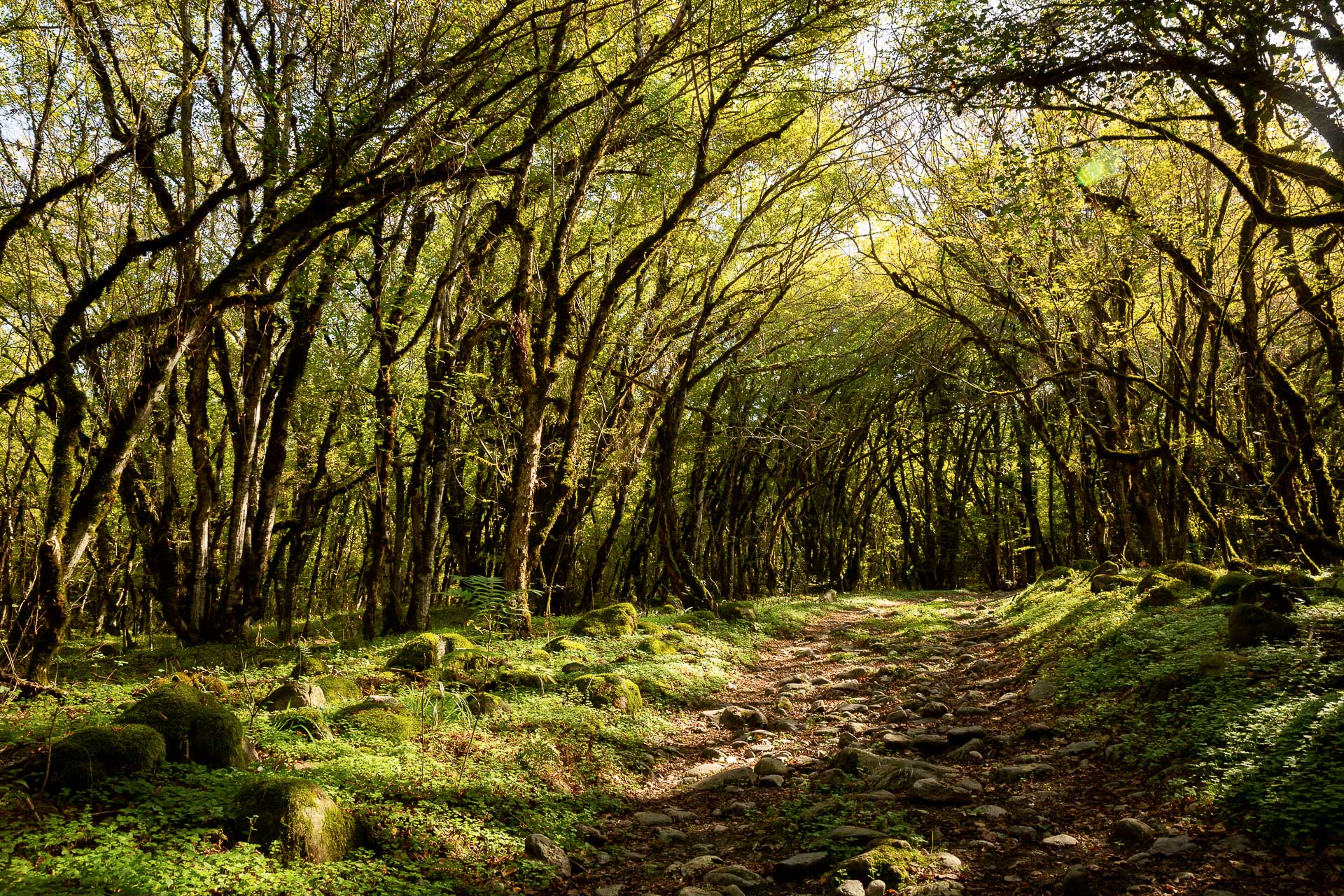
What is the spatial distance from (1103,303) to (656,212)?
8450 millimetres

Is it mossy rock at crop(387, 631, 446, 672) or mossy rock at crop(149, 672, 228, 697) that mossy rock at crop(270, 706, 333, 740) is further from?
mossy rock at crop(387, 631, 446, 672)

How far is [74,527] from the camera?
21.6ft

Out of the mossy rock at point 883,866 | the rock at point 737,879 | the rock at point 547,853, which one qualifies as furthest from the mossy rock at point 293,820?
the mossy rock at point 883,866

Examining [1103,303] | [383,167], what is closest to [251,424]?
Answer: [383,167]

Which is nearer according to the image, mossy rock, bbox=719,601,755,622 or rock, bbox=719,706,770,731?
rock, bbox=719,706,770,731

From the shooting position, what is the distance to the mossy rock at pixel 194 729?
4.44m

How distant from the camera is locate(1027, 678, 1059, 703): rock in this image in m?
7.57

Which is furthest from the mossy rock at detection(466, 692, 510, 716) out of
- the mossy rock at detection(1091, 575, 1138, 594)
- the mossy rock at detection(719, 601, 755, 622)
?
the mossy rock at detection(1091, 575, 1138, 594)

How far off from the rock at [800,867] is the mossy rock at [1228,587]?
20.8 ft

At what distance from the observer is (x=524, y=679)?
290 inches

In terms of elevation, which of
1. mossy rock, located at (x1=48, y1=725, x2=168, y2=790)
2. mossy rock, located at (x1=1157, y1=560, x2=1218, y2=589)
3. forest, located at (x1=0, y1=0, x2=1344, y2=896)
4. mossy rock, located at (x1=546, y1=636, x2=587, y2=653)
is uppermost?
forest, located at (x1=0, y1=0, x2=1344, y2=896)

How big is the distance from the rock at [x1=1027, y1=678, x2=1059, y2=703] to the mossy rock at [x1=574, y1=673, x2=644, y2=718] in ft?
13.1

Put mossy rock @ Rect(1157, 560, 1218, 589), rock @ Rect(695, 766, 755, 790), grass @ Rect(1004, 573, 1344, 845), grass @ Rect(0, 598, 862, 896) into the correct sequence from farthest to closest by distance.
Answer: mossy rock @ Rect(1157, 560, 1218, 589)
rock @ Rect(695, 766, 755, 790)
grass @ Rect(1004, 573, 1344, 845)
grass @ Rect(0, 598, 862, 896)

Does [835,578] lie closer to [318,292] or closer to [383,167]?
[318,292]
